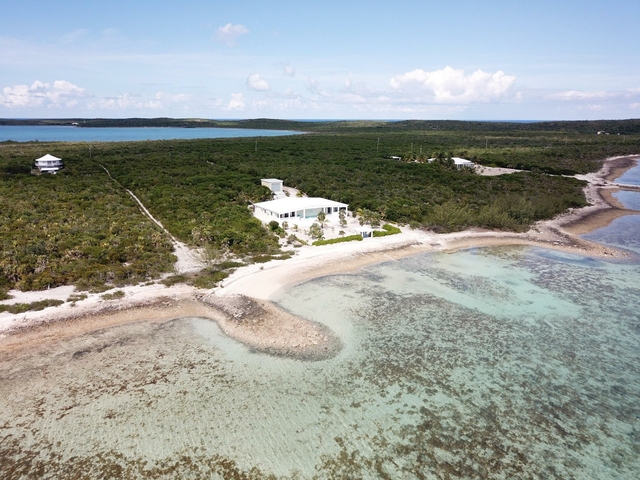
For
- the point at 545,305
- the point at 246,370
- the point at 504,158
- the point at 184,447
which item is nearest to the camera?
the point at 184,447

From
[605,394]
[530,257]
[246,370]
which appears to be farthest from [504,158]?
[246,370]

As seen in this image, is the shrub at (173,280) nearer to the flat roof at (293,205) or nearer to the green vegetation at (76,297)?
the green vegetation at (76,297)

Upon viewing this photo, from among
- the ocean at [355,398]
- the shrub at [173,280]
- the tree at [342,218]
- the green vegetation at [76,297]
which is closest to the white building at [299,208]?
the tree at [342,218]

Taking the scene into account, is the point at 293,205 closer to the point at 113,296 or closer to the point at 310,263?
the point at 310,263

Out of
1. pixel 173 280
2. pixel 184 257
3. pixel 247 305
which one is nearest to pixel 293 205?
pixel 184 257

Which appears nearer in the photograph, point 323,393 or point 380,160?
point 323,393

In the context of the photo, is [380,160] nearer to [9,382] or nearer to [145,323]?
[145,323]

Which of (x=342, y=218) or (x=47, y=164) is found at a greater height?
(x=47, y=164)
